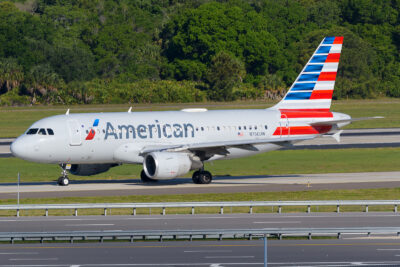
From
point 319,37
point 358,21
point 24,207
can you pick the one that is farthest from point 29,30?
point 24,207

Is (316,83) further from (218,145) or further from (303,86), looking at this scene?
(218,145)

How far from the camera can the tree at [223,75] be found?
12219cm

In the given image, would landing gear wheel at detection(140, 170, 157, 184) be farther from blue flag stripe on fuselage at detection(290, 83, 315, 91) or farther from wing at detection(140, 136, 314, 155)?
blue flag stripe on fuselage at detection(290, 83, 315, 91)

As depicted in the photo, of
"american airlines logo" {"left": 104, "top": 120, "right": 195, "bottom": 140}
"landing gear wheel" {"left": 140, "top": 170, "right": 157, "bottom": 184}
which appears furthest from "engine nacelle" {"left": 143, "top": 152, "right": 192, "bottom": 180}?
"landing gear wheel" {"left": 140, "top": 170, "right": 157, "bottom": 184}

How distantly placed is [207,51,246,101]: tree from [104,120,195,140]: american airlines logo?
244 feet

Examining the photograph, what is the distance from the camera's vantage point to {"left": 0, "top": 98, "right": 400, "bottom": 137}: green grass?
9518cm

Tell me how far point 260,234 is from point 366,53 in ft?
373

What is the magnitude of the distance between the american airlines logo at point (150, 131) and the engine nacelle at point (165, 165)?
2.15 meters

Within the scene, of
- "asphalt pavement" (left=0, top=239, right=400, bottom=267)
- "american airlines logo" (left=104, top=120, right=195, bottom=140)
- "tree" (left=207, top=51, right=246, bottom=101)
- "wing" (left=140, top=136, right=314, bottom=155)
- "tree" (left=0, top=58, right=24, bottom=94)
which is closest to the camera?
"asphalt pavement" (left=0, top=239, right=400, bottom=267)

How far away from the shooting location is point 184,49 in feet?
436

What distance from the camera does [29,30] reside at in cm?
13162

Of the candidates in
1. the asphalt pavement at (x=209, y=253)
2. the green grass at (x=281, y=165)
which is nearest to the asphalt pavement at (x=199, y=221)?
the asphalt pavement at (x=209, y=253)

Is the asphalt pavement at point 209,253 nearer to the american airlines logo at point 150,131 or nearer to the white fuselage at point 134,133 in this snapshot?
the white fuselage at point 134,133

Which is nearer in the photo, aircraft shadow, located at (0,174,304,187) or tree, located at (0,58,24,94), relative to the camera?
aircraft shadow, located at (0,174,304,187)
